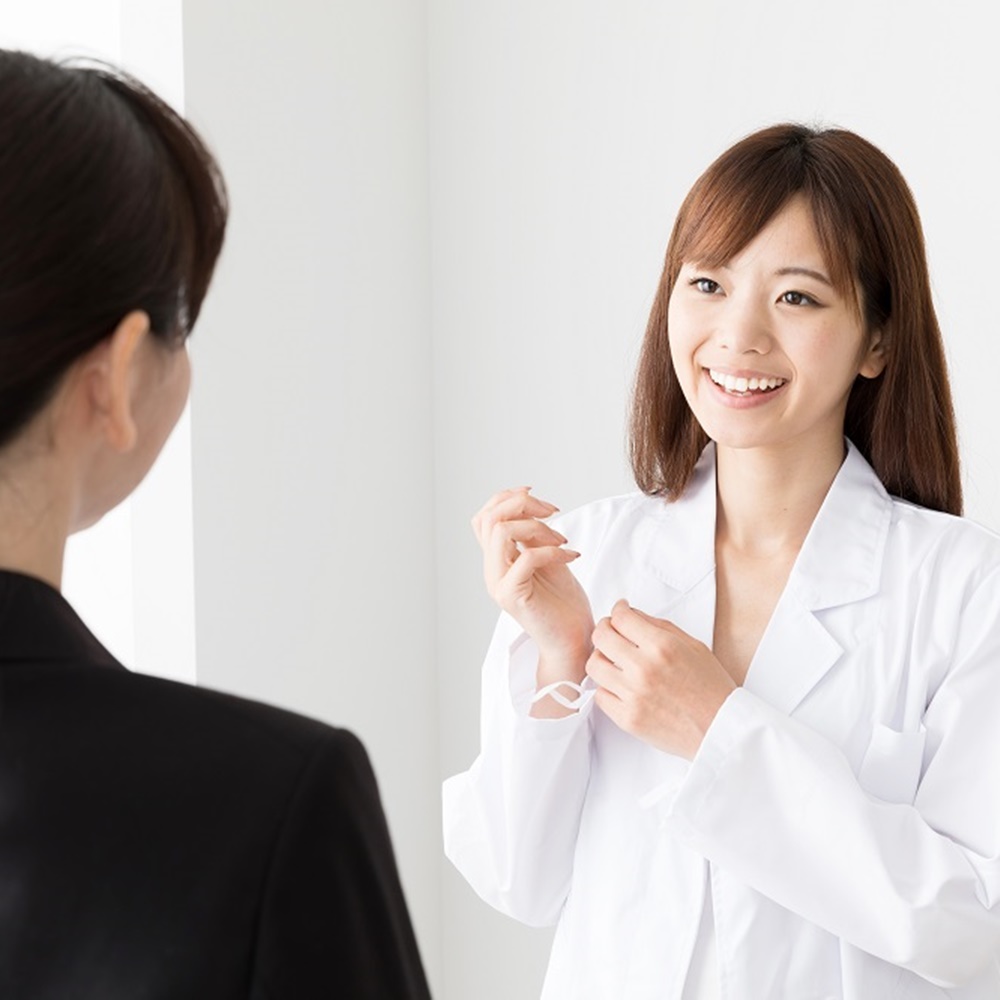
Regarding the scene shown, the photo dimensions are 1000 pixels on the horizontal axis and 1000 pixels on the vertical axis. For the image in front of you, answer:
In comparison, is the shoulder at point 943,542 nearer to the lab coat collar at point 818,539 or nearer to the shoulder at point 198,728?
the lab coat collar at point 818,539

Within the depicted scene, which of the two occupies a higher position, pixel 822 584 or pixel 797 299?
pixel 797 299

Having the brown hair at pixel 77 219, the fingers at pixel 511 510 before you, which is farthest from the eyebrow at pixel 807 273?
the brown hair at pixel 77 219

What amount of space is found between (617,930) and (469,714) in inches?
49.6

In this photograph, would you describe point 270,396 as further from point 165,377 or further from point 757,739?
point 165,377

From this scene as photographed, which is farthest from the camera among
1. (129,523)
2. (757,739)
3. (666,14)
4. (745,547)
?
(666,14)

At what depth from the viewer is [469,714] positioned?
9.19ft

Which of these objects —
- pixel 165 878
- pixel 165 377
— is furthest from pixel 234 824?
pixel 165 377

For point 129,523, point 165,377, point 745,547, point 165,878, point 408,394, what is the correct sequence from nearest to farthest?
point 165,878 → point 165,377 → point 745,547 → point 129,523 → point 408,394

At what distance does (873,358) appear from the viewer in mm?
1646

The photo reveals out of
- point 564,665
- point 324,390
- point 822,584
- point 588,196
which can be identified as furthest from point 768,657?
point 588,196

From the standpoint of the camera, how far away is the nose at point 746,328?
5.11 ft

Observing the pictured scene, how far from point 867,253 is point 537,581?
18.8 inches

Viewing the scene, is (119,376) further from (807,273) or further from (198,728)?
(807,273)

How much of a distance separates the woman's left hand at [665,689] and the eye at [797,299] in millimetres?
358
